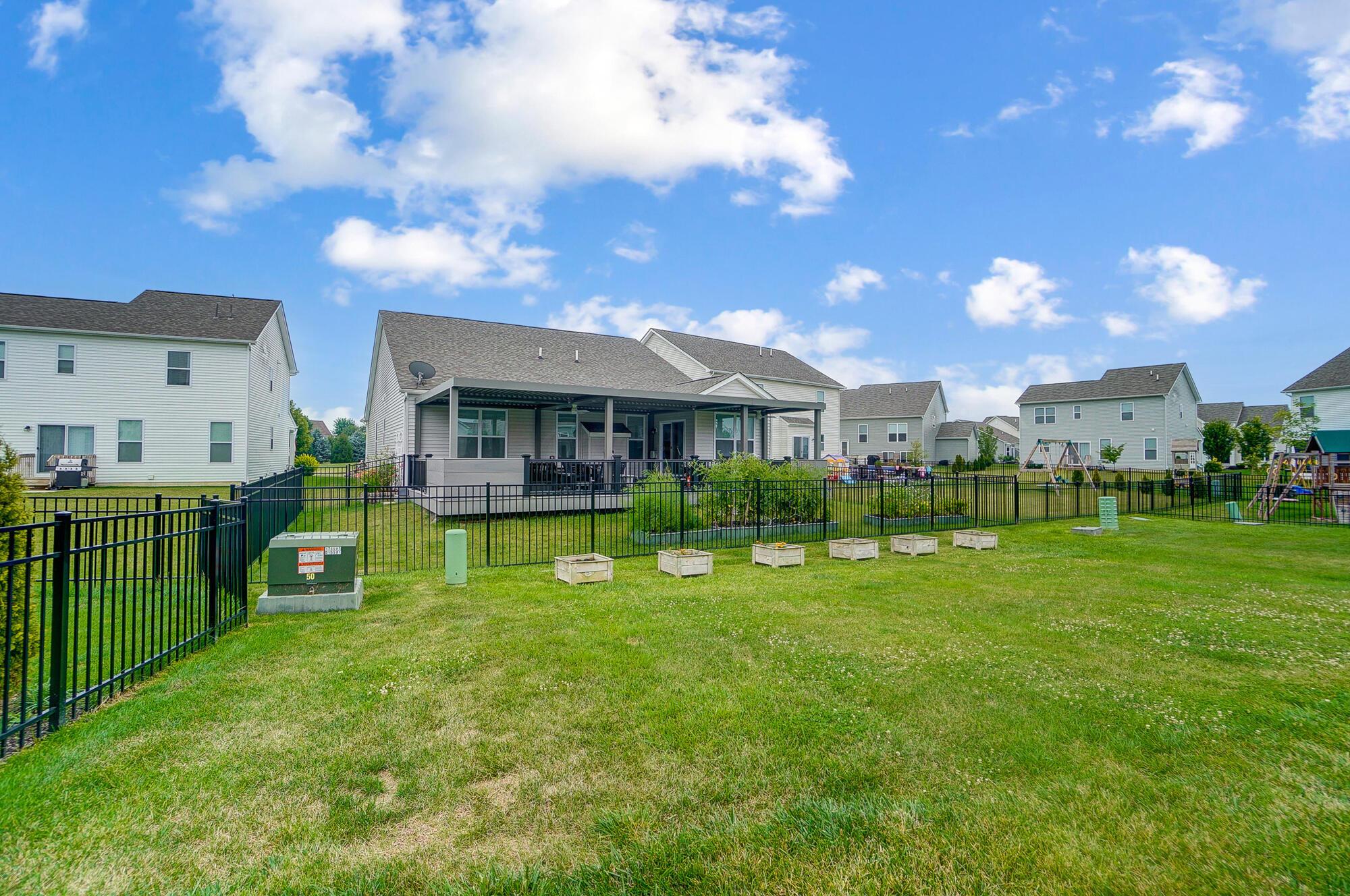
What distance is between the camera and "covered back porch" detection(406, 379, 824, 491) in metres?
17.2

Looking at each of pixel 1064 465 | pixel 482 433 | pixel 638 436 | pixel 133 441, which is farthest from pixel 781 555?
pixel 1064 465

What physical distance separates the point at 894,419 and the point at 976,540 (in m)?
43.3

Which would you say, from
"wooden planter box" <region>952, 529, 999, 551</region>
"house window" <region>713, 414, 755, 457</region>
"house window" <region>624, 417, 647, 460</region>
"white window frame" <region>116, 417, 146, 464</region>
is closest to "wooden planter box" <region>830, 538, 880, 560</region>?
"wooden planter box" <region>952, 529, 999, 551</region>

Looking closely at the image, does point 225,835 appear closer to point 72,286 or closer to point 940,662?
point 940,662

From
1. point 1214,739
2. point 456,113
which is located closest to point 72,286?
point 456,113

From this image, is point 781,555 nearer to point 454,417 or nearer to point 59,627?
point 59,627

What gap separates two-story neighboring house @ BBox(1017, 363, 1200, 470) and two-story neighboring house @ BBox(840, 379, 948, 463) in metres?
8.19

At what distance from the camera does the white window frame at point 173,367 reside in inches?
940

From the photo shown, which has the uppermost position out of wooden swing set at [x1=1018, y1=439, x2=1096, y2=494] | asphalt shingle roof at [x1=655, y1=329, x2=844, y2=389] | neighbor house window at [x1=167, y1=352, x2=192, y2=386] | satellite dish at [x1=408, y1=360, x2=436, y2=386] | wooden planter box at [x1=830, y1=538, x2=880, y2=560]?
asphalt shingle roof at [x1=655, y1=329, x2=844, y2=389]

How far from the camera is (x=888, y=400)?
55906 mm

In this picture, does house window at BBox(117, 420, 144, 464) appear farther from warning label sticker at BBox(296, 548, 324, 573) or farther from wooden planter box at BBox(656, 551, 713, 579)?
wooden planter box at BBox(656, 551, 713, 579)

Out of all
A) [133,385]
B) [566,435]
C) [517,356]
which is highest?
[517,356]

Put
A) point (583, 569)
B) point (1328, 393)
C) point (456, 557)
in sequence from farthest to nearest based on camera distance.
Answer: point (1328, 393) < point (583, 569) < point (456, 557)

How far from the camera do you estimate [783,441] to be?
1348 inches
